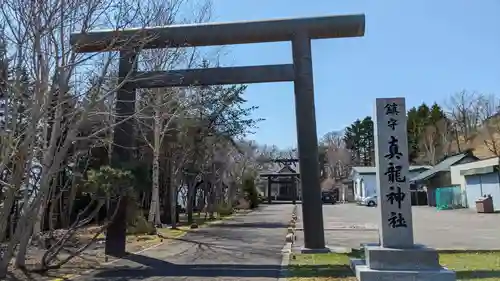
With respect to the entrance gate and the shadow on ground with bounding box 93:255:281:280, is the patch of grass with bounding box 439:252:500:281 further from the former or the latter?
the shadow on ground with bounding box 93:255:281:280

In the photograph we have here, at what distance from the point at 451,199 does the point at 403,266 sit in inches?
1377

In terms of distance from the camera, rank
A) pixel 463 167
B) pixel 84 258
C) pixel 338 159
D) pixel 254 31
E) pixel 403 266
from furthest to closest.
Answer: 1. pixel 338 159
2. pixel 463 167
3. pixel 254 31
4. pixel 84 258
5. pixel 403 266

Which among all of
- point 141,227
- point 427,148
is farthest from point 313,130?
point 427,148

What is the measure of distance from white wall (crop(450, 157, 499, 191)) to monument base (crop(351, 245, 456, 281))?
27.1m

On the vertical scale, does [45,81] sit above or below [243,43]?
below

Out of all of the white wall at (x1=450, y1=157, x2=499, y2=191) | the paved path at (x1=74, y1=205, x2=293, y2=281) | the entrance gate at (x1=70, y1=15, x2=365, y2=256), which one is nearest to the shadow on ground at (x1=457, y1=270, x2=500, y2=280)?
the paved path at (x1=74, y1=205, x2=293, y2=281)

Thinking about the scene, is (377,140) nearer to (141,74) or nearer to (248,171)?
(141,74)

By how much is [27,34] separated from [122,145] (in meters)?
4.57

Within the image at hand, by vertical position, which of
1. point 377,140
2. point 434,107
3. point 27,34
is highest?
point 434,107

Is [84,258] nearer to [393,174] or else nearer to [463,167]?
[393,174]

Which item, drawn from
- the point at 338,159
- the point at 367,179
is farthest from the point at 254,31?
the point at 338,159

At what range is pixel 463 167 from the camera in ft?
131

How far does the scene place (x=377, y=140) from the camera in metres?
9.20

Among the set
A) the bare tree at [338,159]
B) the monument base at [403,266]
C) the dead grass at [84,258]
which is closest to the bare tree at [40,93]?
the dead grass at [84,258]
